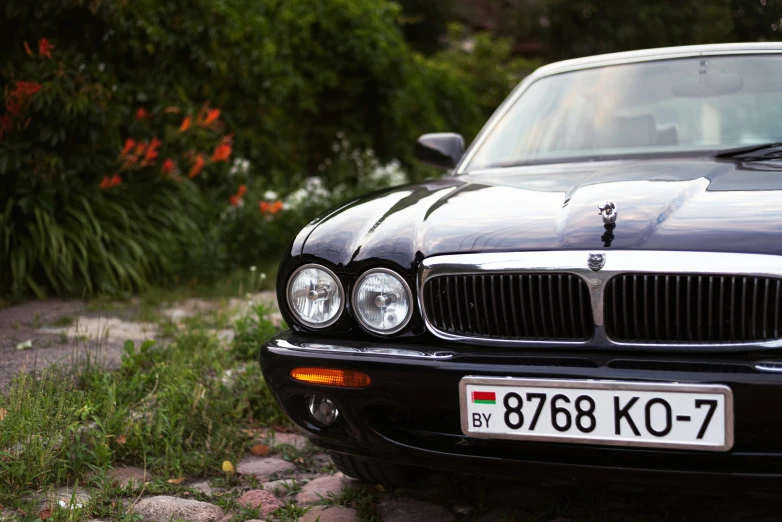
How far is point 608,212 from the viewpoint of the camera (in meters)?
2.19

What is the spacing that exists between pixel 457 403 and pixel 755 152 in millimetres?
1434

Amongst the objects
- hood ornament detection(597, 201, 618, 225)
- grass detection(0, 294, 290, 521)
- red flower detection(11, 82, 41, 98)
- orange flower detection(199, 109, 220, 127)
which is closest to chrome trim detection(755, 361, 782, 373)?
hood ornament detection(597, 201, 618, 225)

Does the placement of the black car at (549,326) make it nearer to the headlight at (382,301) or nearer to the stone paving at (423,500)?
the headlight at (382,301)

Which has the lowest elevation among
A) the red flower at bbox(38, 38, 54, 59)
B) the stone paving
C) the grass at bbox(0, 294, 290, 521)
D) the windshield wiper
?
the stone paving

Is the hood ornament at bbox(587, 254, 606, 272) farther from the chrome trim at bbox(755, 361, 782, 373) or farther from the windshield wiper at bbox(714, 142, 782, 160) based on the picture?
the windshield wiper at bbox(714, 142, 782, 160)

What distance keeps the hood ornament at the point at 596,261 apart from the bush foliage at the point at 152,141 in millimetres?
2189

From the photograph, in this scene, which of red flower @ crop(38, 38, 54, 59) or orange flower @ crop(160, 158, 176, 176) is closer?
red flower @ crop(38, 38, 54, 59)

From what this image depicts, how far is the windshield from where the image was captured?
3.04 meters

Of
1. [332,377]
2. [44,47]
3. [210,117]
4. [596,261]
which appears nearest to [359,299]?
[332,377]

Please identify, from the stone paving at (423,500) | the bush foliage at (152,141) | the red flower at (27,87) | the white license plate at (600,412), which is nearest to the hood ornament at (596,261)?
the white license plate at (600,412)

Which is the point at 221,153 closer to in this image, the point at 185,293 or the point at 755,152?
the point at 185,293

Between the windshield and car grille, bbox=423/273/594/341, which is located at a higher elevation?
the windshield

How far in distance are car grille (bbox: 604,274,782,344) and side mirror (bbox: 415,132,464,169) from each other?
178cm

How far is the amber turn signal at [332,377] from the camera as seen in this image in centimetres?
221
